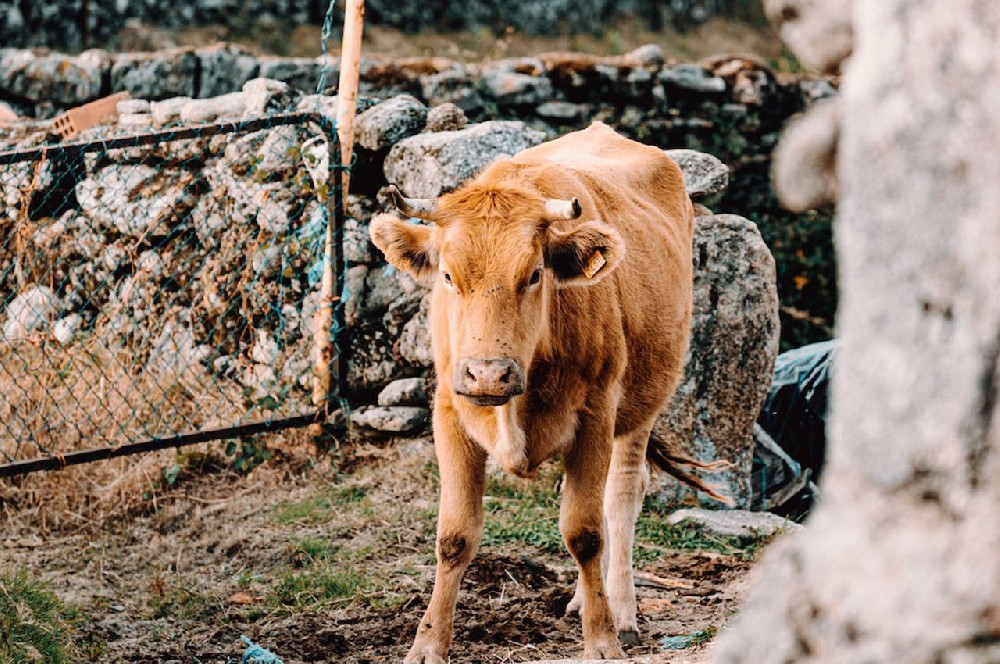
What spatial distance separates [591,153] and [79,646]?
133 inches

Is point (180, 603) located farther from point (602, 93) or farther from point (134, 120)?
point (602, 93)

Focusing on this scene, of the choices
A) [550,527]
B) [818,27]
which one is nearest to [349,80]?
[550,527]

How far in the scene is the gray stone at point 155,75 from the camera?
393 inches

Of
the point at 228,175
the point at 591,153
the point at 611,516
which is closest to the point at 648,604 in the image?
the point at 611,516

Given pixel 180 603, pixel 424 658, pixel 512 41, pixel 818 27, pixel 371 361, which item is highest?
pixel 818 27

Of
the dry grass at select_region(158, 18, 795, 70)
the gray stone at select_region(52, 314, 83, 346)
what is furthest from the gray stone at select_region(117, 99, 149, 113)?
the dry grass at select_region(158, 18, 795, 70)

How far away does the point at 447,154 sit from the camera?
677 centimetres

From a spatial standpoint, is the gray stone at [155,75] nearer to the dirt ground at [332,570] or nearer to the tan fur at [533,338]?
A: the dirt ground at [332,570]

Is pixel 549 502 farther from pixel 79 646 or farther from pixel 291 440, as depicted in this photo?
pixel 79 646

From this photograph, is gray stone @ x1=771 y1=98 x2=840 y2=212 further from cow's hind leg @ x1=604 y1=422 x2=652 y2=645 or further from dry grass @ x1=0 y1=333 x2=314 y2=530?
dry grass @ x1=0 y1=333 x2=314 y2=530

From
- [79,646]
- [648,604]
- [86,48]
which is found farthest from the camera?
[86,48]

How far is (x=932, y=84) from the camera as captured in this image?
176 cm

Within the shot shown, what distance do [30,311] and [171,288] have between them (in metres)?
0.89

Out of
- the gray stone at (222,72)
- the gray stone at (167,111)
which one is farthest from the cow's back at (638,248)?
the gray stone at (222,72)
